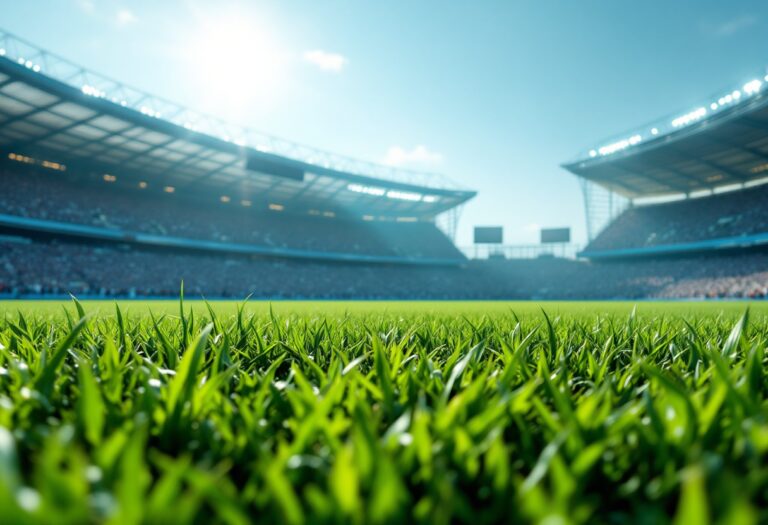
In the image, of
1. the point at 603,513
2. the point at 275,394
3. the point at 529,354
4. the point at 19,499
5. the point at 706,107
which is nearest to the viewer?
the point at 19,499

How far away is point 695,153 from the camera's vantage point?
33.7m

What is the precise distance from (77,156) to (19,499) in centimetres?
3913

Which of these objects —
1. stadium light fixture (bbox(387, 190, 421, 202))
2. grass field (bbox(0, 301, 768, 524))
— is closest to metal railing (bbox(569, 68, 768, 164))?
stadium light fixture (bbox(387, 190, 421, 202))

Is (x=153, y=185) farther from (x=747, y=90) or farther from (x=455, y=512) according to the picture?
(x=747, y=90)

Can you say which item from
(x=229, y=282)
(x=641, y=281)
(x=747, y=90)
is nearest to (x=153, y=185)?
(x=229, y=282)

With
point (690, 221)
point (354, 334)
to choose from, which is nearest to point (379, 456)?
point (354, 334)

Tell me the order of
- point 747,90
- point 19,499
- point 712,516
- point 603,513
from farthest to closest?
point 747,90 < point 603,513 < point 712,516 < point 19,499

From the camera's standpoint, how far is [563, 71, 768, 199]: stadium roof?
2875 centimetres

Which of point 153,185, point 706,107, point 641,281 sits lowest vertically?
point 641,281

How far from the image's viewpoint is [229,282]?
35.4m

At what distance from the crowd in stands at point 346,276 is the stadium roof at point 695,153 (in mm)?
7947

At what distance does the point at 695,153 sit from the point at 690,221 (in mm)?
9740

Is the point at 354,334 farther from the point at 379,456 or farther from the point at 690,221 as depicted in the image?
the point at 690,221

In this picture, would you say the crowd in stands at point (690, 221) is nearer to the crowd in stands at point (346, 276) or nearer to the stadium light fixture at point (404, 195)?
the crowd in stands at point (346, 276)
